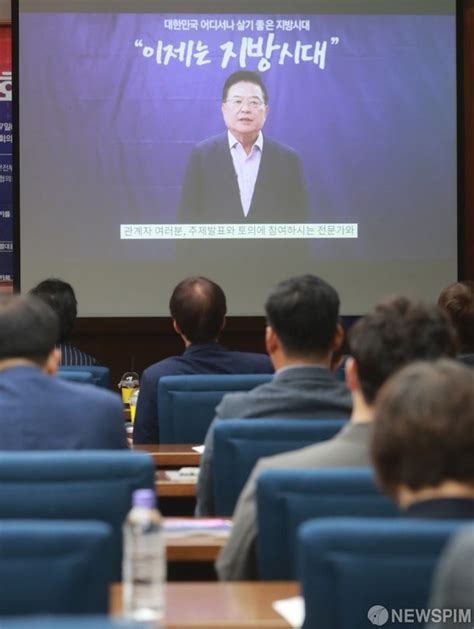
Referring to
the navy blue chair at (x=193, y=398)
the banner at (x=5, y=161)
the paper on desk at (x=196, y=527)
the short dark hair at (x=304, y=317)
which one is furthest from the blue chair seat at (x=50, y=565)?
the banner at (x=5, y=161)

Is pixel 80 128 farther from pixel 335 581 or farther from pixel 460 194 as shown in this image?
pixel 335 581

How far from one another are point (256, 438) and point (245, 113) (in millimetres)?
4964

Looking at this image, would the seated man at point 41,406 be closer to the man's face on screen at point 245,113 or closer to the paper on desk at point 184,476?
the paper on desk at point 184,476

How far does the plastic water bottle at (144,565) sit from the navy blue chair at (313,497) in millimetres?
209

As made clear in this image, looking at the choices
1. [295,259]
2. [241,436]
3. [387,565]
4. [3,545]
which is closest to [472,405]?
[387,565]

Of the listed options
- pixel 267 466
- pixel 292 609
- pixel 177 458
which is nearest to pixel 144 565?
pixel 292 609

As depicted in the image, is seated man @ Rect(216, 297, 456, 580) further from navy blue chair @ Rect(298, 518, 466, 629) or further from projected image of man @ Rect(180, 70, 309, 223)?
projected image of man @ Rect(180, 70, 309, 223)

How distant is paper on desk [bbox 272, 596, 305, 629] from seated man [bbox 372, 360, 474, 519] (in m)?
0.34

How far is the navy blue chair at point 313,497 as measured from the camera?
80.3 inches

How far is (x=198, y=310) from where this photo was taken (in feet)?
16.0

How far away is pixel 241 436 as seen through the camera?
111 inches

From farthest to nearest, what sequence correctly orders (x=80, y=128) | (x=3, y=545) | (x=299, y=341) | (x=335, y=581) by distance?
1. (x=80, y=128)
2. (x=299, y=341)
3. (x=335, y=581)
4. (x=3, y=545)

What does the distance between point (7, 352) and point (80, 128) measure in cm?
483

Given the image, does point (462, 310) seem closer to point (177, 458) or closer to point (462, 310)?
point (462, 310)
